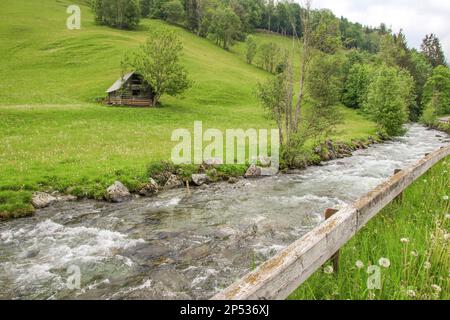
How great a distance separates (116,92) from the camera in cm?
4922

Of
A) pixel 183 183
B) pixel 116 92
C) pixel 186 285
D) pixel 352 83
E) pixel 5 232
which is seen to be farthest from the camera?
pixel 352 83

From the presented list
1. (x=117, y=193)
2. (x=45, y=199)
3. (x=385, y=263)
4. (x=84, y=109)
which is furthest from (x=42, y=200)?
(x=84, y=109)

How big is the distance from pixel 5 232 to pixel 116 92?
40379 mm

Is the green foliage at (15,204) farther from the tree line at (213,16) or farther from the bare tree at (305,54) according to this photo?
the tree line at (213,16)

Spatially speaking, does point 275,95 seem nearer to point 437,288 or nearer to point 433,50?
point 437,288

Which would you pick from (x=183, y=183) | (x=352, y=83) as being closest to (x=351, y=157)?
(x=183, y=183)

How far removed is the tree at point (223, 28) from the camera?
11919cm

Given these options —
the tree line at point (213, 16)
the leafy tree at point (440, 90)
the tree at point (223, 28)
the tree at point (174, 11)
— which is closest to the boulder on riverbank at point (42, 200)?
the tree line at point (213, 16)

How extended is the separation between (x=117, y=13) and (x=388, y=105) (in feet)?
300

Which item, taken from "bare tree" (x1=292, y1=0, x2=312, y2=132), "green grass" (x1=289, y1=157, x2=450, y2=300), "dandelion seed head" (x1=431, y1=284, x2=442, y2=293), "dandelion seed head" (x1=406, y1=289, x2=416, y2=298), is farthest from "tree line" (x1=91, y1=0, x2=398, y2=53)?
"dandelion seed head" (x1=406, y1=289, x2=416, y2=298)

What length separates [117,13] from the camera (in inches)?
4181

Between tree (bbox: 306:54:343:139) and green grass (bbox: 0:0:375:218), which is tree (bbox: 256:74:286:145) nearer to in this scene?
green grass (bbox: 0:0:375:218)

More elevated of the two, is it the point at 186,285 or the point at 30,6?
→ the point at 30,6
